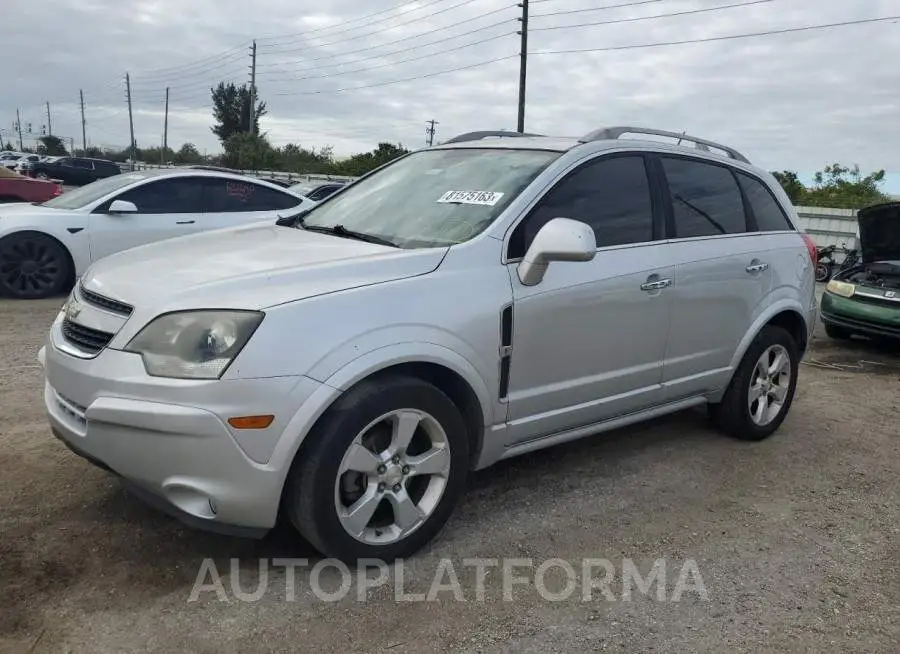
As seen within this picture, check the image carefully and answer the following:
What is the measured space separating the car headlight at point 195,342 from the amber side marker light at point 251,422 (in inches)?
6.5

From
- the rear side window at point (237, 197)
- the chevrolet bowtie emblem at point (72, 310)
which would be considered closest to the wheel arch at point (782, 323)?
the chevrolet bowtie emblem at point (72, 310)

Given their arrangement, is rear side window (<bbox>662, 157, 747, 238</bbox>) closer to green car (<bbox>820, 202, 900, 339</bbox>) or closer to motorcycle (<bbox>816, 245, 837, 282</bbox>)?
green car (<bbox>820, 202, 900, 339</bbox>)

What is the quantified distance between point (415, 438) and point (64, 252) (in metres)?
6.59

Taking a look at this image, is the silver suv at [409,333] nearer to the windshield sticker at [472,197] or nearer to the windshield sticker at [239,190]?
the windshield sticker at [472,197]

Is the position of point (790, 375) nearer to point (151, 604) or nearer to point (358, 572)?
point (358, 572)

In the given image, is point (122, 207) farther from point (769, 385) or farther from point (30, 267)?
point (769, 385)

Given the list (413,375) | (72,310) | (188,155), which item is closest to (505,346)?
(413,375)

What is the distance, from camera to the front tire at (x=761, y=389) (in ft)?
15.3

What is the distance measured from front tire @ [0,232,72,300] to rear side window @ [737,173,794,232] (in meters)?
6.85

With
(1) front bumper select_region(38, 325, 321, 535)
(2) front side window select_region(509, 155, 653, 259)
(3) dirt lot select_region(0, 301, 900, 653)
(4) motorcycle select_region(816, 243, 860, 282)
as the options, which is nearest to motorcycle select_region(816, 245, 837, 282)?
(4) motorcycle select_region(816, 243, 860, 282)

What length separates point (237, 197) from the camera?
892 centimetres

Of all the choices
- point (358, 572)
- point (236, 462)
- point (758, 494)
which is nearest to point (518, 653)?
point (358, 572)

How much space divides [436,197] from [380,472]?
4.76 ft

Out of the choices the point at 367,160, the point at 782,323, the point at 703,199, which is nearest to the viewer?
the point at 703,199
